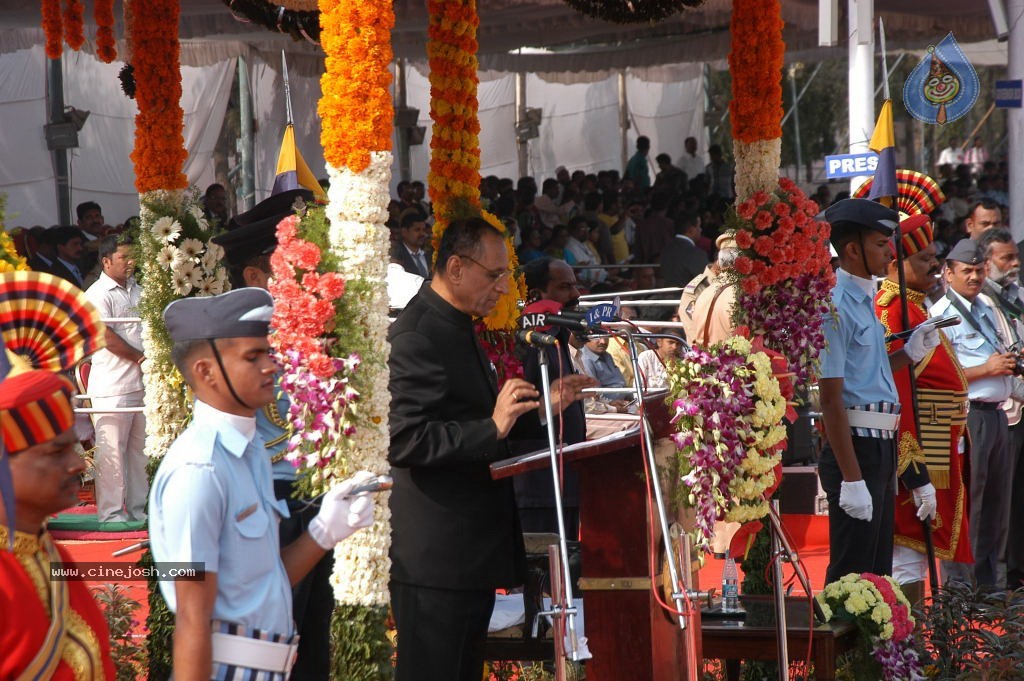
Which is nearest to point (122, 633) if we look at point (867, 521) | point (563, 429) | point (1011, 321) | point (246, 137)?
point (563, 429)

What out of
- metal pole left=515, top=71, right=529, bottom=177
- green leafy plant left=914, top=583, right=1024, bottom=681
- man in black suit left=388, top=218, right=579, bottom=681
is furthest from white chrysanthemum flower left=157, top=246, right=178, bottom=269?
metal pole left=515, top=71, right=529, bottom=177

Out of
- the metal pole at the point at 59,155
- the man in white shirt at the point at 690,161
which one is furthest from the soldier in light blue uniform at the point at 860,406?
the man in white shirt at the point at 690,161

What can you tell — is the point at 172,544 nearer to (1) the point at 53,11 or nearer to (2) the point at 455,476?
(2) the point at 455,476

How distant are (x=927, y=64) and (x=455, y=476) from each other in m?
6.17

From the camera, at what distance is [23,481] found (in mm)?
2865

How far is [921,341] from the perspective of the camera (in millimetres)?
6570

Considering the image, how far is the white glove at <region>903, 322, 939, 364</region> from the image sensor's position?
6508 millimetres

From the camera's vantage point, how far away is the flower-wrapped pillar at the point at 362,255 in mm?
4500

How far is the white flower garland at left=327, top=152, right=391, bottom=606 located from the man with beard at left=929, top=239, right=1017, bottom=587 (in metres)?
4.47

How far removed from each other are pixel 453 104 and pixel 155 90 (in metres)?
1.42

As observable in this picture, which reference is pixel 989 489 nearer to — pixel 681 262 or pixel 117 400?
pixel 117 400

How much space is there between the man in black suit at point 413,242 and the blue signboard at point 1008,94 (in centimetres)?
512

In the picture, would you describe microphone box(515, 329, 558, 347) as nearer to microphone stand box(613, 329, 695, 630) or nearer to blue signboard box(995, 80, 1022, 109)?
microphone stand box(613, 329, 695, 630)

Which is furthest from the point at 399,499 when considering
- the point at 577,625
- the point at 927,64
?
the point at 927,64
